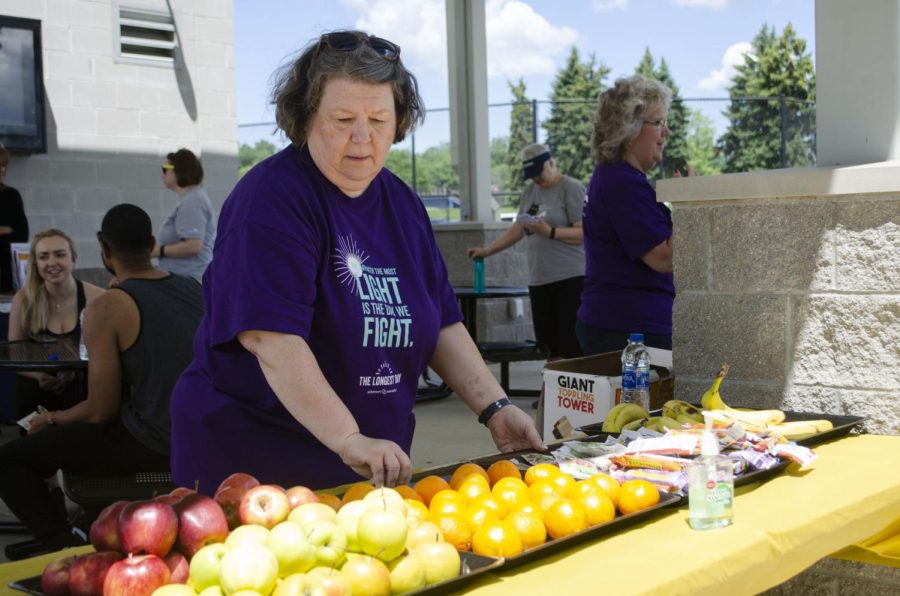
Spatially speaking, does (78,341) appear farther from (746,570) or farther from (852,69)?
(746,570)

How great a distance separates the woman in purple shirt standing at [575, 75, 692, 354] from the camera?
382 cm

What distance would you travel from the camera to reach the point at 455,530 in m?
1.82

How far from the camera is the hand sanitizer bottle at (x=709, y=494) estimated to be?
202 centimetres

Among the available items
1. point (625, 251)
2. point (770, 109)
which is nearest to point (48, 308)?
point (625, 251)

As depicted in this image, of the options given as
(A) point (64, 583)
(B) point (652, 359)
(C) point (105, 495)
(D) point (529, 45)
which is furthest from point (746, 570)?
(D) point (529, 45)

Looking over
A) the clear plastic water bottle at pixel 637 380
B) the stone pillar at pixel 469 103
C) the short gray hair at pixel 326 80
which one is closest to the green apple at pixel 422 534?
the short gray hair at pixel 326 80

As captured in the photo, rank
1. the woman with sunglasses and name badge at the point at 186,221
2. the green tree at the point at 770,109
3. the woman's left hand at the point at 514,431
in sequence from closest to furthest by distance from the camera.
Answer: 1. the woman's left hand at the point at 514,431
2. the woman with sunglasses and name badge at the point at 186,221
3. the green tree at the point at 770,109

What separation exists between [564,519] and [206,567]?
0.70 m

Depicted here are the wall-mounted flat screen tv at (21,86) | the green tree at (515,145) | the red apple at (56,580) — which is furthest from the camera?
the green tree at (515,145)

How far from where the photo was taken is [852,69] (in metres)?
3.38

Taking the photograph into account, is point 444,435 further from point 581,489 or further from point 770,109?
point 770,109

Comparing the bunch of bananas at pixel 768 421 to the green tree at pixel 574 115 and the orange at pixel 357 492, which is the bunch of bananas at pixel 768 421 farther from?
the green tree at pixel 574 115

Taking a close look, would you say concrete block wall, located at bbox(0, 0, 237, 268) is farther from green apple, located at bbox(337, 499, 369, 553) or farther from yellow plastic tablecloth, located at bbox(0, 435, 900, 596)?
green apple, located at bbox(337, 499, 369, 553)

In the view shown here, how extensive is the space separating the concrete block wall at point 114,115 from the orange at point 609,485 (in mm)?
8189
